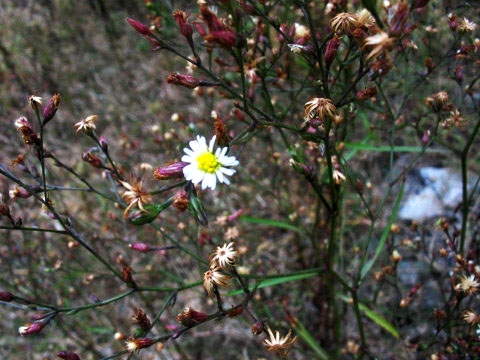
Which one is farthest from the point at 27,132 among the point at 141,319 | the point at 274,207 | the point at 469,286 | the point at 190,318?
the point at 274,207

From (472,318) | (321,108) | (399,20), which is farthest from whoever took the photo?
(472,318)

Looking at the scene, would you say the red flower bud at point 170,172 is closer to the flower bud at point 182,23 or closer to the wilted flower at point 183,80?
the wilted flower at point 183,80

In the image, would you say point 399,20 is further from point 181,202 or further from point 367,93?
point 181,202

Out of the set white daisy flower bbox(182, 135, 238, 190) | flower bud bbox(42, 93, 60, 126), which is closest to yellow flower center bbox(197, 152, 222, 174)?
white daisy flower bbox(182, 135, 238, 190)

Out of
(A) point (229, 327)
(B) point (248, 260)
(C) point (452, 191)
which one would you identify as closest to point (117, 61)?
(B) point (248, 260)

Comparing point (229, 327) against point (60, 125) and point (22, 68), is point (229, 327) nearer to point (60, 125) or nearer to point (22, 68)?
point (60, 125)

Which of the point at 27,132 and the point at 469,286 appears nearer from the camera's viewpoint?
the point at 27,132

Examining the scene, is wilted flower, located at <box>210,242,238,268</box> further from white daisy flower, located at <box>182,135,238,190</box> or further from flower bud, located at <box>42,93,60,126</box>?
flower bud, located at <box>42,93,60,126</box>

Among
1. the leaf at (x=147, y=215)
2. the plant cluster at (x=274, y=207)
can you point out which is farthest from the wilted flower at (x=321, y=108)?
the leaf at (x=147, y=215)
